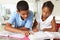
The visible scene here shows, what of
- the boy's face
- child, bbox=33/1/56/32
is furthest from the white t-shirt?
the boy's face

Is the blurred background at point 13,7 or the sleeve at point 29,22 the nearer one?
the sleeve at point 29,22

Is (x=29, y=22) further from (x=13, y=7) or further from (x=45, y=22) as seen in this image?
(x=13, y=7)

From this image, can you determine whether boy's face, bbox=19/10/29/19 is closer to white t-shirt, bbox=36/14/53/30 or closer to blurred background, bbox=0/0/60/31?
white t-shirt, bbox=36/14/53/30

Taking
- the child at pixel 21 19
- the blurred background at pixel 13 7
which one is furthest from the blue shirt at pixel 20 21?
the blurred background at pixel 13 7

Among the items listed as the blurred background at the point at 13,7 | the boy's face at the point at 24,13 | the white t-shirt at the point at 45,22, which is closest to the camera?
the boy's face at the point at 24,13

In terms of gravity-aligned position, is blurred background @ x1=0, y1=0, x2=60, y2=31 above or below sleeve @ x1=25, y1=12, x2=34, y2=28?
above

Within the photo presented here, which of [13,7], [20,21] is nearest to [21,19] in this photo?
[20,21]

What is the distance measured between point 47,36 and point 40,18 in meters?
0.30

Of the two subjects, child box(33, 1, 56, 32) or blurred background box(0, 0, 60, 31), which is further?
blurred background box(0, 0, 60, 31)

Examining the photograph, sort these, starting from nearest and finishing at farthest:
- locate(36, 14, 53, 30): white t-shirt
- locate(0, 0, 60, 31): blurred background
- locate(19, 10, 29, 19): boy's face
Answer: locate(19, 10, 29, 19): boy's face < locate(36, 14, 53, 30): white t-shirt < locate(0, 0, 60, 31): blurred background

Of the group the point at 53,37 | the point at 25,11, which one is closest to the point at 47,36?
the point at 53,37

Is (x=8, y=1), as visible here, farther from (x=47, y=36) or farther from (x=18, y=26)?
(x=47, y=36)

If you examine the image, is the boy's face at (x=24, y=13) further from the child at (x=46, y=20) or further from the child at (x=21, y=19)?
the child at (x=46, y=20)

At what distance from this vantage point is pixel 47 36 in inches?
30.0
